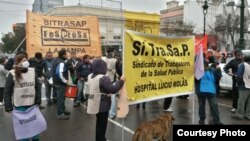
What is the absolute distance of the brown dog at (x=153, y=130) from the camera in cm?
570

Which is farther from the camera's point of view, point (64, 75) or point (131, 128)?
point (64, 75)

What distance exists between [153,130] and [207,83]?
2.95m

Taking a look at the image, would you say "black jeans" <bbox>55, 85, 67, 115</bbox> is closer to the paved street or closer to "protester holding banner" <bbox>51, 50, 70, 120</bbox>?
"protester holding banner" <bbox>51, 50, 70, 120</bbox>

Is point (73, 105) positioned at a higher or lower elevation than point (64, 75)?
lower

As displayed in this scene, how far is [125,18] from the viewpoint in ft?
222

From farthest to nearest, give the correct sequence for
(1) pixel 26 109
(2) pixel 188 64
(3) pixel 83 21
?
1. (3) pixel 83 21
2. (2) pixel 188 64
3. (1) pixel 26 109

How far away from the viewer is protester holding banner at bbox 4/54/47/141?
593cm

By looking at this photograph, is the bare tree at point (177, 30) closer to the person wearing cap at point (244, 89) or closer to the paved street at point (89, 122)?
the paved street at point (89, 122)

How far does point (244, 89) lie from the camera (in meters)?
9.45

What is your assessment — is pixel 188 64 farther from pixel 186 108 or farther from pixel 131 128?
pixel 186 108

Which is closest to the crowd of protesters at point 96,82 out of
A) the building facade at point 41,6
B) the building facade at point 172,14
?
the building facade at point 41,6

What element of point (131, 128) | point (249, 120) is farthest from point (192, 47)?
point (249, 120)

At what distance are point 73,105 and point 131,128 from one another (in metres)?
3.84

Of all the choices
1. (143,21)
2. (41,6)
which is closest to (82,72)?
(41,6)
